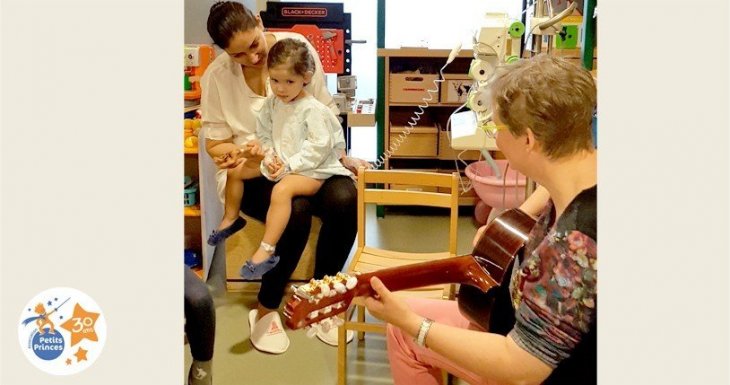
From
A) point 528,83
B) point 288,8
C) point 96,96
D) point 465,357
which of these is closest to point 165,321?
point 96,96

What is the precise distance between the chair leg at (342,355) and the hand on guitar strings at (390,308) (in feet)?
2.55

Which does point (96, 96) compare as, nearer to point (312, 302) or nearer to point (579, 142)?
point (312, 302)

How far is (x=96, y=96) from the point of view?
34.3 inches

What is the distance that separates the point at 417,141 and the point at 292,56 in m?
1.58

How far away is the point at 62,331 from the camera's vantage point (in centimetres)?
88

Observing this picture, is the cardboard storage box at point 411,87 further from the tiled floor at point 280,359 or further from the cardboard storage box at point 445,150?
the tiled floor at point 280,359

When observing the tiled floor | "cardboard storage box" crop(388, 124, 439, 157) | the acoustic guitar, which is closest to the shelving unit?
"cardboard storage box" crop(388, 124, 439, 157)

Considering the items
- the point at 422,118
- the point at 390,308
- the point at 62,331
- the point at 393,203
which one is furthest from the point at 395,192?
the point at 422,118

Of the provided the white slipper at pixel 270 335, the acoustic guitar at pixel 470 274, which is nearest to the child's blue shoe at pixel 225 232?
the white slipper at pixel 270 335

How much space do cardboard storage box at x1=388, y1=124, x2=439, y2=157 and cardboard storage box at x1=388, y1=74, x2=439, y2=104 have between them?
15 cm

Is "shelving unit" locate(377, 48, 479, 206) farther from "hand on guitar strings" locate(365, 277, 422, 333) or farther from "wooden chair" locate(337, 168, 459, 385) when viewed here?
"hand on guitar strings" locate(365, 277, 422, 333)

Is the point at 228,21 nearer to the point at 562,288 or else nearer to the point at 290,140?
the point at 290,140

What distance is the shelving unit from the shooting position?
3678 mm

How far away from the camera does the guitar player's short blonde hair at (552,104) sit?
1.12 metres
